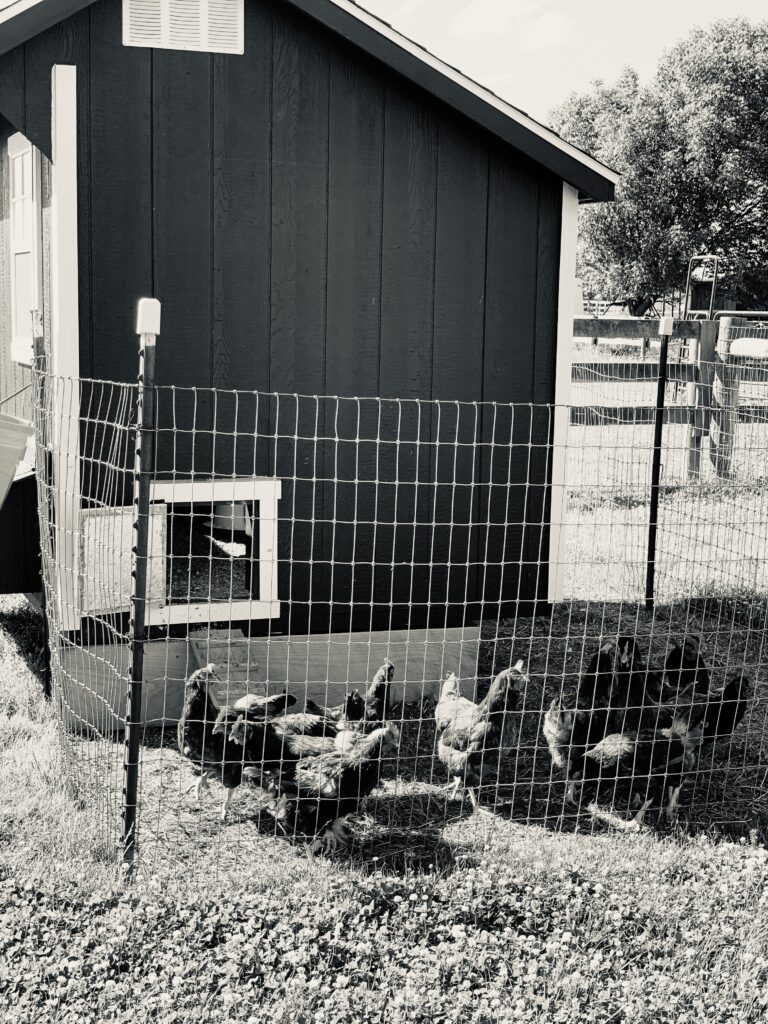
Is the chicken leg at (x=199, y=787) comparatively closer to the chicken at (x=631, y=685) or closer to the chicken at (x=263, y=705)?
the chicken at (x=263, y=705)

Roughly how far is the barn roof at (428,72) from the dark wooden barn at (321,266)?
0.5 inches

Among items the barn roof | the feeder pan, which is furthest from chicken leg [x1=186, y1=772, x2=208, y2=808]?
the barn roof

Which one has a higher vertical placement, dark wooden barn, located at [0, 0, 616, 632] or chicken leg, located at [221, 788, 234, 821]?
dark wooden barn, located at [0, 0, 616, 632]

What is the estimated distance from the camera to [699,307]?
47438 mm

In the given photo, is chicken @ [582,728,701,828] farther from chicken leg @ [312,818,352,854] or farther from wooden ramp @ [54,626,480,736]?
chicken leg @ [312,818,352,854]

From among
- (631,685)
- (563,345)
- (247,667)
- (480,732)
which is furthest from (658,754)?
(563,345)

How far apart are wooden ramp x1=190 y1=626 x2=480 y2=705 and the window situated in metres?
2.51

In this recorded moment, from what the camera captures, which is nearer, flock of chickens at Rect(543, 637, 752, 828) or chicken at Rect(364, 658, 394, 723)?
flock of chickens at Rect(543, 637, 752, 828)

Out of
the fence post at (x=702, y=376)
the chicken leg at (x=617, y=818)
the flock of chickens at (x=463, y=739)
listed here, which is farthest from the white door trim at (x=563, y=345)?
the fence post at (x=702, y=376)

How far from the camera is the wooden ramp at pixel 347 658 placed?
22.5ft

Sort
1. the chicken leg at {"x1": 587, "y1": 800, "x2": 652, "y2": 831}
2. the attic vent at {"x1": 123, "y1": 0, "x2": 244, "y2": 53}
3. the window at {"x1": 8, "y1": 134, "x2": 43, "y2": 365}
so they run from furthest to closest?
the window at {"x1": 8, "y1": 134, "x2": 43, "y2": 365} < the attic vent at {"x1": 123, "y1": 0, "x2": 244, "y2": 53} < the chicken leg at {"x1": 587, "y1": 800, "x2": 652, "y2": 831}

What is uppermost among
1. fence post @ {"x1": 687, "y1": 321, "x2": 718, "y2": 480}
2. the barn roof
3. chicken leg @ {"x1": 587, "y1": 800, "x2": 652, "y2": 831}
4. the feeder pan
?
the barn roof

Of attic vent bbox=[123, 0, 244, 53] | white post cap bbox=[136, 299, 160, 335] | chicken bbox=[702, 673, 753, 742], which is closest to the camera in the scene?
white post cap bbox=[136, 299, 160, 335]

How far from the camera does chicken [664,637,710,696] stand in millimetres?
6293
